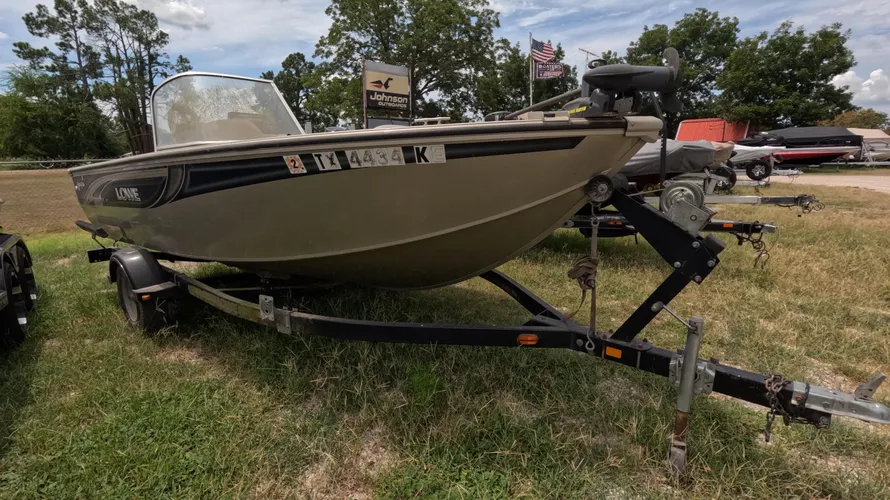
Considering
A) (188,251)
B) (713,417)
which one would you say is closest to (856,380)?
(713,417)

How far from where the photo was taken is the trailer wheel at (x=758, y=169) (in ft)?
35.0

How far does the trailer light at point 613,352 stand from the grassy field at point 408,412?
430 mm

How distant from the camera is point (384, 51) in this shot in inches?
1248

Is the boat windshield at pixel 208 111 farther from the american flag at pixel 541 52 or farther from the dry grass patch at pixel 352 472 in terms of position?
the american flag at pixel 541 52

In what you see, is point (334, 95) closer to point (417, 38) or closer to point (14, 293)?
point (417, 38)

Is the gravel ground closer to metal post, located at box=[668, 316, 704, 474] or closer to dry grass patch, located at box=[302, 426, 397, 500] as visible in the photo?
metal post, located at box=[668, 316, 704, 474]

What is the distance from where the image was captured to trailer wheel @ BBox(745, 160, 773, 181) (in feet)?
35.0

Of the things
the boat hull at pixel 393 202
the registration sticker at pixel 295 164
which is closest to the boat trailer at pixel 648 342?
the boat hull at pixel 393 202

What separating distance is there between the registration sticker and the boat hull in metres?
0.02

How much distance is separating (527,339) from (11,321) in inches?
145

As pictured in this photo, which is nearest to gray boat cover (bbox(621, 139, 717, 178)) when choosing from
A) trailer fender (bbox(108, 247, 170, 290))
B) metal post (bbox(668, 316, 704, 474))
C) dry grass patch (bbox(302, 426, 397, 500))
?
metal post (bbox(668, 316, 704, 474))

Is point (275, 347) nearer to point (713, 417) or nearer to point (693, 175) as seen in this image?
point (713, 417)

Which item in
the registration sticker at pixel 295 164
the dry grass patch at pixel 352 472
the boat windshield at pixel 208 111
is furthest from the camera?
the boat windshield at pixel 208 111

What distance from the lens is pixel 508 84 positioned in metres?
36.0
